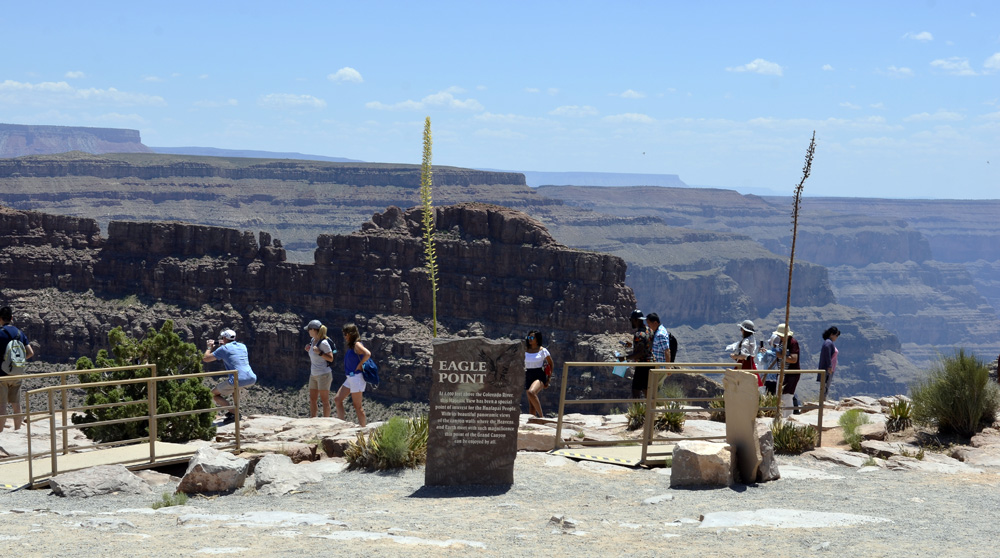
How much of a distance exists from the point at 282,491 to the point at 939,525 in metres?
7.35

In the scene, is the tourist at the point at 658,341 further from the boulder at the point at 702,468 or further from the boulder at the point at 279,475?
the boulder at the point at 279,475

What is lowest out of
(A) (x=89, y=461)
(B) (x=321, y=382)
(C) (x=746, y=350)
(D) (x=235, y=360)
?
(A) (x=89, y=461)

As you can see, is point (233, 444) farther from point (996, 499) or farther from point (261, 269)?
point (261, 269)

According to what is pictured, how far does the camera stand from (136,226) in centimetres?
9362

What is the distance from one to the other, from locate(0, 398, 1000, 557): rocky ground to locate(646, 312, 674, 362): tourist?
2938 millimetres

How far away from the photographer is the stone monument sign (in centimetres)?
1198

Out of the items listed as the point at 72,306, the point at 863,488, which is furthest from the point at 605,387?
the point at 863,488

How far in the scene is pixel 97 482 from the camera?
12.0m

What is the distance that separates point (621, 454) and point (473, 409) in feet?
9.43

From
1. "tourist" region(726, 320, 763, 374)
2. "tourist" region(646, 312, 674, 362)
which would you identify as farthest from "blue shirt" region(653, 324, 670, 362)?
"tourist" region(726, 320, 763, 374)

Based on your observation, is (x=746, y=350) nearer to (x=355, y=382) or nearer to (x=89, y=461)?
(x=355, y=382)

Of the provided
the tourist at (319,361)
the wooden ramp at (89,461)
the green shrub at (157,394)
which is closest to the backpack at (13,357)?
the green shrub at (157,394)

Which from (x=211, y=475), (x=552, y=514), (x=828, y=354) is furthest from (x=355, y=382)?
(x=828, y=354)

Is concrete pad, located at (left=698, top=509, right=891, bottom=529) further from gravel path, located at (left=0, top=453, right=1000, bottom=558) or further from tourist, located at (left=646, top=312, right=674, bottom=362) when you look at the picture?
tourist, located at (left=646, top=312, right=674, bottom=362)
